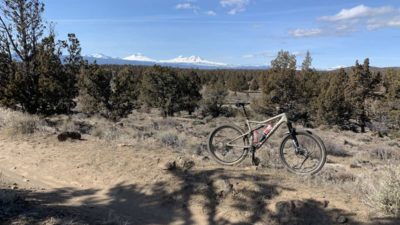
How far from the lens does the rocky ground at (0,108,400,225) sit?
582cm

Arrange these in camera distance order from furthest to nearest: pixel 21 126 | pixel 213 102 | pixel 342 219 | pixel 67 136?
pixel 213 102 < pixel 21 126 < pixel 67 136 < pixel 342 219

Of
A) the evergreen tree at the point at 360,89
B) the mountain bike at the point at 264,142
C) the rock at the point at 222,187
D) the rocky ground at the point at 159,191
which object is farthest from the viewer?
the evergreen tree at the point at 360,89

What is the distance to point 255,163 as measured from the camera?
25.7 ft

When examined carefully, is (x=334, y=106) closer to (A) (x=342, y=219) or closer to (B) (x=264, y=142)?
(B) (x=264, y=142)

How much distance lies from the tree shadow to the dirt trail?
0.02m

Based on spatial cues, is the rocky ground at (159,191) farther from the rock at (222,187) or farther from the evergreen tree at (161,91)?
the evergreen tree at (161,91)

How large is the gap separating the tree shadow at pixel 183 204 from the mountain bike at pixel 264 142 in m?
0.64

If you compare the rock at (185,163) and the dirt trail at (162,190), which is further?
the rock at (185,163)

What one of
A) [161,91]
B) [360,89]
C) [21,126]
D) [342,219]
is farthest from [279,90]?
Answer: [342,219]

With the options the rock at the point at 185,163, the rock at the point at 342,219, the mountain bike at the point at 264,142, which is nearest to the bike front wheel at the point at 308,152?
the mountain bike at the point at 264,142

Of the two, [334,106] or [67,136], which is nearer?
[67,136]

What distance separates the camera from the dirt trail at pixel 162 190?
242 inches

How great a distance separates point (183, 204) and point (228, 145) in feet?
5.90

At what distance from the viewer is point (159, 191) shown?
712 cm
